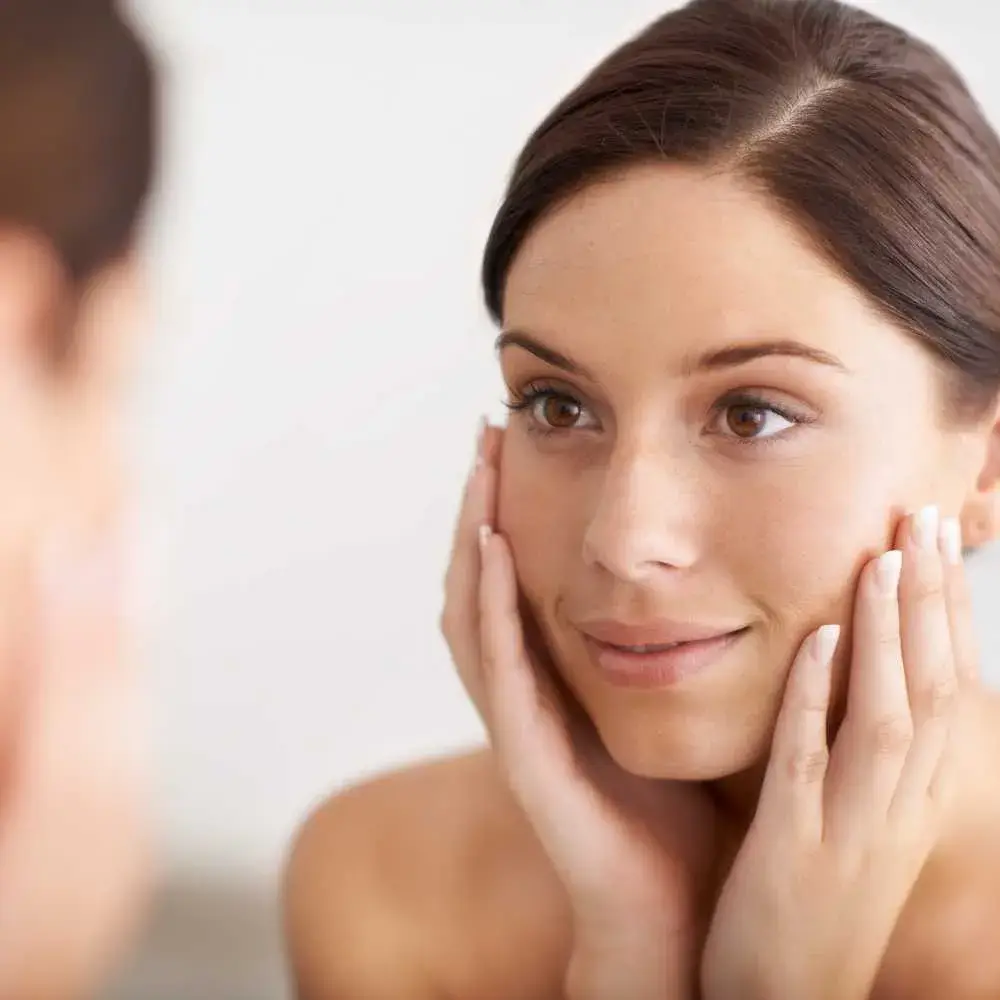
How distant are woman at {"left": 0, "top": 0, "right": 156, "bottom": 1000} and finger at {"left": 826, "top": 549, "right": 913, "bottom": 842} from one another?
530mm

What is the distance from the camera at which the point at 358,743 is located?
0.98 metres

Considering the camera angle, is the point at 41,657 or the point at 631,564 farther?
the point at 41,657

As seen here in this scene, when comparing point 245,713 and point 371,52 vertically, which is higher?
point 371,52

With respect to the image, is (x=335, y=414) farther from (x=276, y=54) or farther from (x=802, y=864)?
(x=802, y=864)

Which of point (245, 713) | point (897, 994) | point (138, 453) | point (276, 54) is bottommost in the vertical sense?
point (897, 994)

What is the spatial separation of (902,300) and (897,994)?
0.48m

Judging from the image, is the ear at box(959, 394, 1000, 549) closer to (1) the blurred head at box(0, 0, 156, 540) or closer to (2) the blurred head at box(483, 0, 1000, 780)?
(2) the blurred head at box(483, 0, 1000, 780)

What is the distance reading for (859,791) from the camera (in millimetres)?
813

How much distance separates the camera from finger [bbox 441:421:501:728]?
93cm

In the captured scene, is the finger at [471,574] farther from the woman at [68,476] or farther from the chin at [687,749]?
the woman at [68,476]

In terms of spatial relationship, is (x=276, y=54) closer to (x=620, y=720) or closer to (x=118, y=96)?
(x=118, y=96)

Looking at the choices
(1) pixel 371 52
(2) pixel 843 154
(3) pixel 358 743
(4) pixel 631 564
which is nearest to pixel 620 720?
(4) pixel 631 564

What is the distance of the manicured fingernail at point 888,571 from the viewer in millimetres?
784

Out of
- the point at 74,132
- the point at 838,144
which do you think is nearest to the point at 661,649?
the point at 838,144
